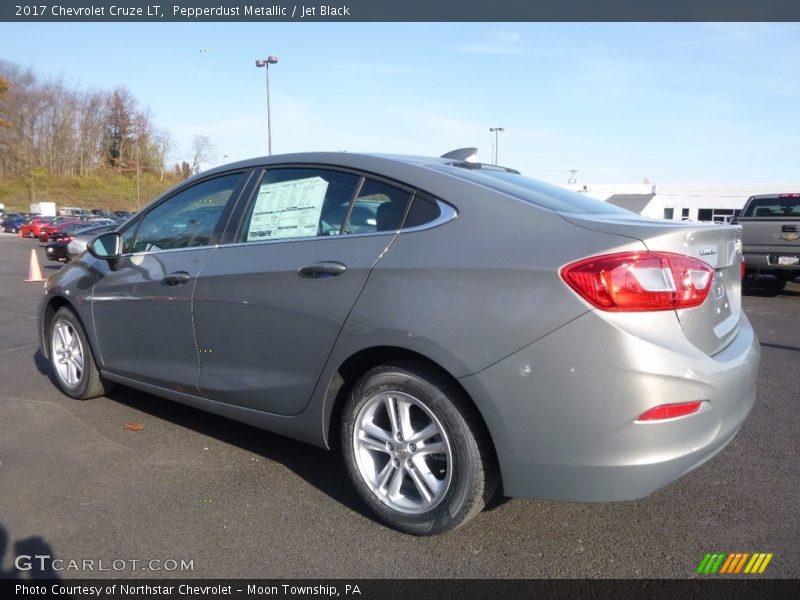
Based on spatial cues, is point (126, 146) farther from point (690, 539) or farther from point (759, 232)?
point (690, 539)

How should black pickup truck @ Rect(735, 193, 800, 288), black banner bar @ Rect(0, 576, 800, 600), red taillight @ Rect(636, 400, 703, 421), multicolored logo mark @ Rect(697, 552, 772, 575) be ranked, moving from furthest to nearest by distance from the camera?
black pickup truck @ Rect(735, 193, 800, 288), multicolored logo mark @ Rect(697, 552, 772, 575), black banner bar @ Rect(0, 576, 800, 600), red taillight @ Rect(636, 400, 703, 421)

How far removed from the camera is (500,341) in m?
2.45

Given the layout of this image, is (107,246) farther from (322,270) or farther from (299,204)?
(322,270)

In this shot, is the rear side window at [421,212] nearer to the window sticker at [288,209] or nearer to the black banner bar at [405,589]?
the window sticker at [288,209]

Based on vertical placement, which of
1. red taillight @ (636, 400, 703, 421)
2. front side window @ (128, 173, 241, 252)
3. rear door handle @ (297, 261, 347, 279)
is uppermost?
front side window @ (128, 173, 241, 252)

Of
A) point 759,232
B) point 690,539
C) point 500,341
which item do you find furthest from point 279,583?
point 759,232

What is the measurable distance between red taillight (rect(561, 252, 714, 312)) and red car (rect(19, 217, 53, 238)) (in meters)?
43.8

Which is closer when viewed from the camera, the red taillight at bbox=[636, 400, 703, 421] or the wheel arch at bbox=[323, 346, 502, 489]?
the red taillight at bbox=[636, 400, 703, 421]

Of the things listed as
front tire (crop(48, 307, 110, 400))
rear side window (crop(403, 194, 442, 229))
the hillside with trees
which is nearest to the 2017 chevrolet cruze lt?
rear side window (crop(403, 194, 442, 229))

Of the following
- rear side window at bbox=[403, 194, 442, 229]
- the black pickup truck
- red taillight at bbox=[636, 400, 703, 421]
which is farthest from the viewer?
the black pickup truck

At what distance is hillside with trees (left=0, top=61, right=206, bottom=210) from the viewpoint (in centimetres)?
7388

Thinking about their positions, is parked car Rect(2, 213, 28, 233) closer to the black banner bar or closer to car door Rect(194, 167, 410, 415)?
car door Rect(194, 167, 410, 415)

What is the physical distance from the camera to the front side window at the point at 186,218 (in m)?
3.77

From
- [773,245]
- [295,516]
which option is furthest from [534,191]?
[773,245]
